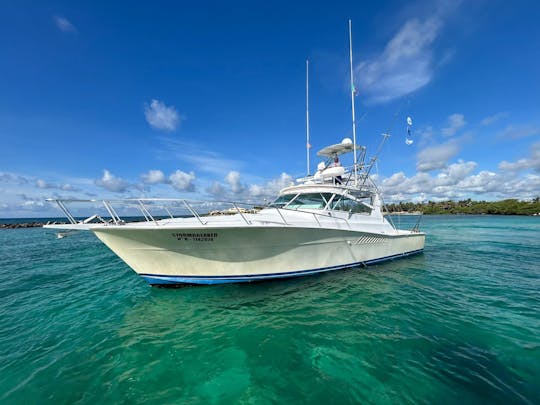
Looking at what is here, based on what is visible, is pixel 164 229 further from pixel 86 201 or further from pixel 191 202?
pixel 86 201

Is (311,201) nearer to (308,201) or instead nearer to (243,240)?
(308,201)

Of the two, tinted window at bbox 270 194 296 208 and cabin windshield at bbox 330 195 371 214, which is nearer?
cabin windshield at bbox 330 195 371 214

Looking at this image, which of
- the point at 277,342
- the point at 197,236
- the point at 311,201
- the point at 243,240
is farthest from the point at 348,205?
the point at 277,342

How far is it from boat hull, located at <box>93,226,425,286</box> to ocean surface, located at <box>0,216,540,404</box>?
1.46 ft

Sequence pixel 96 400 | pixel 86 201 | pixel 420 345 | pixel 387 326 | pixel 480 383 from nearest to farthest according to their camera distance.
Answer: pixel 96 400, pixel 480 383, pixel 420 345, pixel 387 326, pixel 86 201

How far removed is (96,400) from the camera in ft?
9.96

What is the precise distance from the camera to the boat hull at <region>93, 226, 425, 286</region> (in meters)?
6.04

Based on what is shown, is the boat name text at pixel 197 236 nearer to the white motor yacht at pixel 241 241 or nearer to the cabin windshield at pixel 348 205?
the white motor yacht at pixel 241 241

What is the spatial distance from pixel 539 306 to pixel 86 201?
11375 millimetres

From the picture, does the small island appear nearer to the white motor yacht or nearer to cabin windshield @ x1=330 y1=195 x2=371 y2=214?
cabin windshield @ x1=330 y1=195 x2=371 y2=214

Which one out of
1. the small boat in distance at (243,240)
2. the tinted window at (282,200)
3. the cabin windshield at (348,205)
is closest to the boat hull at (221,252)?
the small boat in distance at (243,240)

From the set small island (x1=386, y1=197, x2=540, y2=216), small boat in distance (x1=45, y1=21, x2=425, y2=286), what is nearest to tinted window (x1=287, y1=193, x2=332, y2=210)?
small boat in distance (x1=45, y1=21, x2=425, y2=286)

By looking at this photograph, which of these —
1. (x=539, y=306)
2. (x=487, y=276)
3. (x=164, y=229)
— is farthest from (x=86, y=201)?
(x=487, y=276)

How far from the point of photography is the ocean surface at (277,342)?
3.16m
